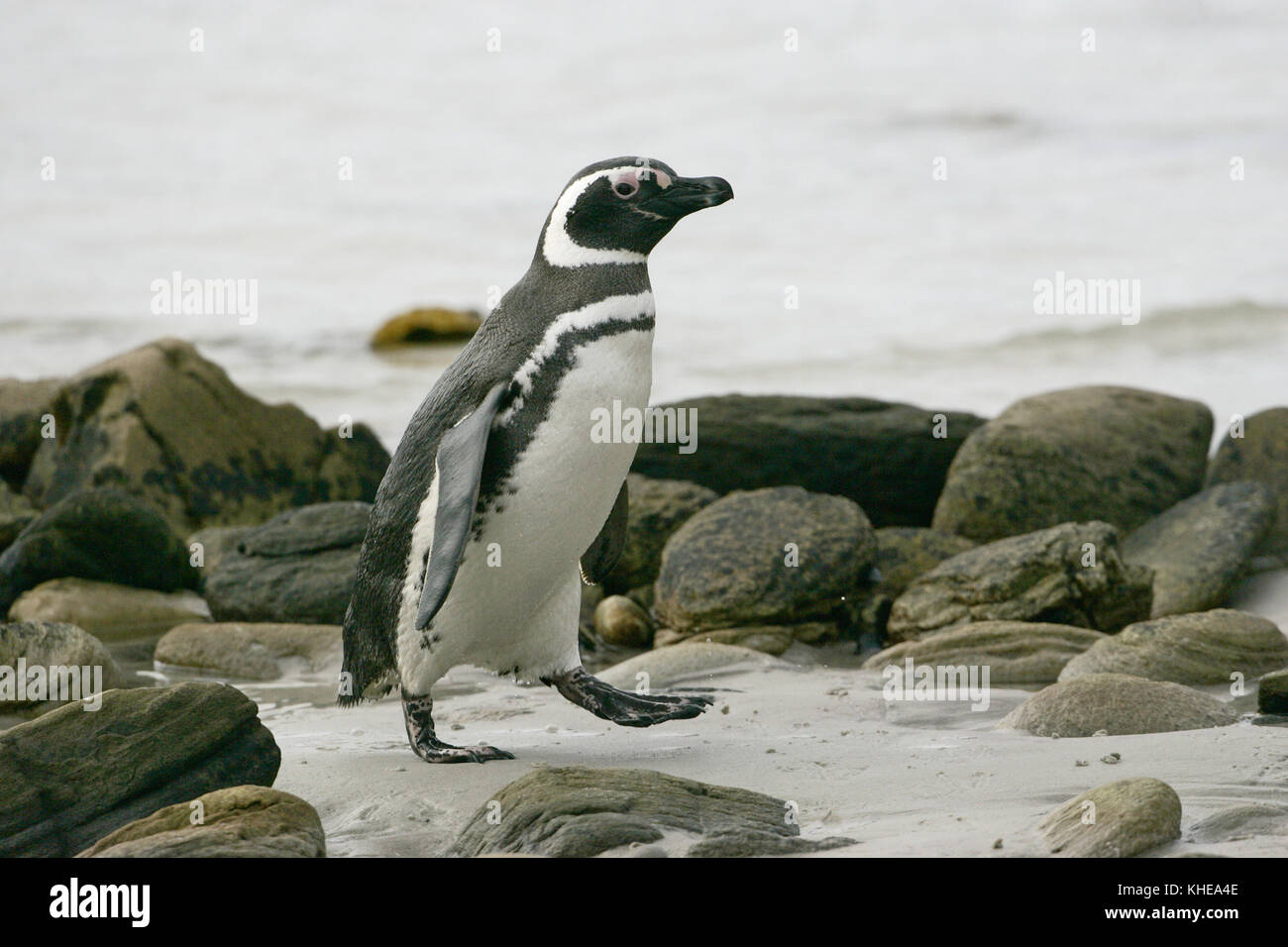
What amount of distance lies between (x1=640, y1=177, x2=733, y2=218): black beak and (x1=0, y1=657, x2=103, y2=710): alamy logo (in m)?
3.07

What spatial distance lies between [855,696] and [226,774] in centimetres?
241

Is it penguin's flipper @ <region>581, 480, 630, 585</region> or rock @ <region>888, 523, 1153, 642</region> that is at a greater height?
penguin's flipper @ <region>581, 480, 630, 585</region>

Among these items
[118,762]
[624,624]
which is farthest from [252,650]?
[118,762]

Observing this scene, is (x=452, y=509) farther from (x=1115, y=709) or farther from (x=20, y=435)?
(x=20, y=435)

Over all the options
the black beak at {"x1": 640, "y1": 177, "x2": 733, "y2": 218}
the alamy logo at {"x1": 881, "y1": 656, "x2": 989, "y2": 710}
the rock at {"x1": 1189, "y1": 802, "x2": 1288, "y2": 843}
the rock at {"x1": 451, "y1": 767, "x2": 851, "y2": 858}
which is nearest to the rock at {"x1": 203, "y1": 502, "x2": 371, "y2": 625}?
the alamy logo at {"x1": 881, "y1": 656, "x2": 989, "y2": 710}

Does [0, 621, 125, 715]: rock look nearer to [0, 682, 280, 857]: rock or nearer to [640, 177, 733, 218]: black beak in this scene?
[0, 682, 280, 857]: rock

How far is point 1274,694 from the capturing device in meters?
4.73

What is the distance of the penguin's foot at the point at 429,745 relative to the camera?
176 inches

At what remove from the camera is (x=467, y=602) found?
4.48 meters

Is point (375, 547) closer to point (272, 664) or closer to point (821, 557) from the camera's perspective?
point (272, 664)

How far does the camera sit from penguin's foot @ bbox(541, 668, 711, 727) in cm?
Answer: 484

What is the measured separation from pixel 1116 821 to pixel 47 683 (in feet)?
14.0

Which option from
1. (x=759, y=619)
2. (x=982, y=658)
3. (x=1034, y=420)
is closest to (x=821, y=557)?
(x=759, y=619)

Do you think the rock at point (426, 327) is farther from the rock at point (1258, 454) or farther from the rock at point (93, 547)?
the rock at point (1258, 454)
